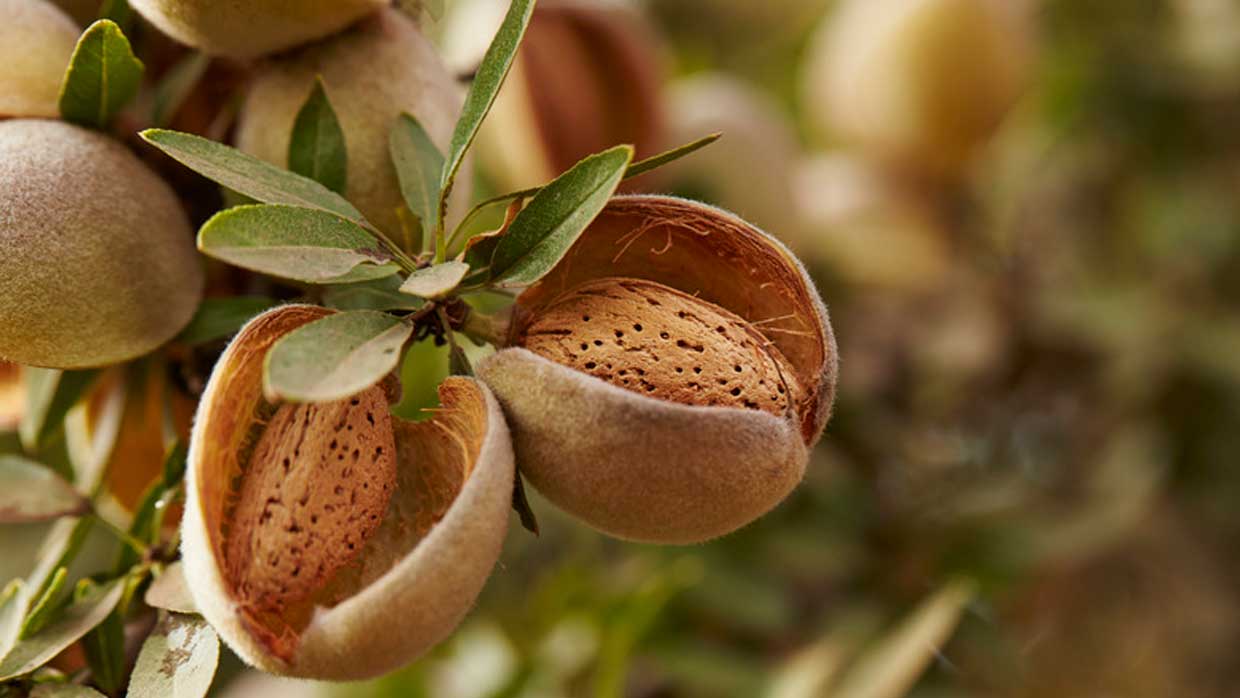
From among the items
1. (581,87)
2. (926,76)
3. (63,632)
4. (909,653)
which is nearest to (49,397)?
(63,632)

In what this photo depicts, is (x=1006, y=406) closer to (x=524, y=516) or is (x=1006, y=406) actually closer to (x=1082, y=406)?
(x=1082, y=406)

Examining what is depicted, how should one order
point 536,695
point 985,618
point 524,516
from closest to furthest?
point 524,516 → point 536,695 → point 985,618

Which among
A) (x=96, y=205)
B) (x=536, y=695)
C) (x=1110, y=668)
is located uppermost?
(x=96, y=205)

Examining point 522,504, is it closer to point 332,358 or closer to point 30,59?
point 332,358

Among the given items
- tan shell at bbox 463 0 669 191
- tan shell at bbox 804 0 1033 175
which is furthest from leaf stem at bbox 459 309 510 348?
tan shell at bbox 804 0 1033 175

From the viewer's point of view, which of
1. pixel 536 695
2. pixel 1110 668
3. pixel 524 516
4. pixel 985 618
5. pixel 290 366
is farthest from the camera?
pixel 1110 668

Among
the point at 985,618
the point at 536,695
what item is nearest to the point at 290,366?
the point at 536,695

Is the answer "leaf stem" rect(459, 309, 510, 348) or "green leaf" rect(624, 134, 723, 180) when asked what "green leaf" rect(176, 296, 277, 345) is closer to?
"leaf stem" rect(459, 309, 510, 348)
